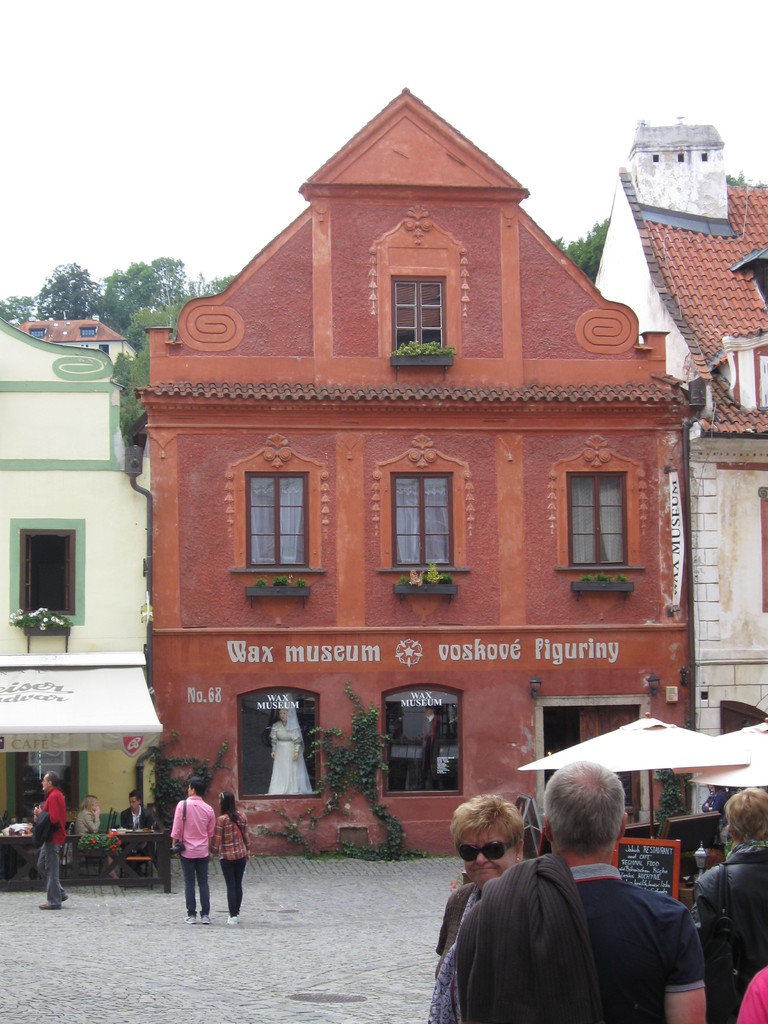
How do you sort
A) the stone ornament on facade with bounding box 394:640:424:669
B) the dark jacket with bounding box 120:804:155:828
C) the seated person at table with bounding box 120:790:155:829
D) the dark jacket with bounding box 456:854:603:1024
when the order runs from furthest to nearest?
1. the stone ornament on facade with bounding box 394:640:424:669
2. the dark jacket with bounding box 120:804:155:828
3. the seated person at table with bounding box 120:790:155:829
4. the dark jacket with bounding box 456:854:603:1024

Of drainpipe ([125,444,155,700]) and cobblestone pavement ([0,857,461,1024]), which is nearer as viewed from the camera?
cobblestone pavement ([0,857,461,1024])

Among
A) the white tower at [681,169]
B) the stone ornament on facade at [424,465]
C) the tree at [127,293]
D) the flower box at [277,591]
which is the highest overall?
the tree at [127,293]

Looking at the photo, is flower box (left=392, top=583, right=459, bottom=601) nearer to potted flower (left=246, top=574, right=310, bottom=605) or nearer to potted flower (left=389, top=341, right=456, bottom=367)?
potted flower (left=246, top=574, right=310, bottom=605)

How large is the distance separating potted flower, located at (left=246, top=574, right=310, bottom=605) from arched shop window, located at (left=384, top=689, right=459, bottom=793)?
2.30 meters

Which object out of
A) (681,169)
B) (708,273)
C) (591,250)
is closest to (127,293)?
(591,250)

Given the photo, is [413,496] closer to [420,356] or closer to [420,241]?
[420,356]

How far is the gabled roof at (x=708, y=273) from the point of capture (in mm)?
26125

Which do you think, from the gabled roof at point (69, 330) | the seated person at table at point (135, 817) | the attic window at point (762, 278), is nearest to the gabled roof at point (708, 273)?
the attic window at point (762, 278)

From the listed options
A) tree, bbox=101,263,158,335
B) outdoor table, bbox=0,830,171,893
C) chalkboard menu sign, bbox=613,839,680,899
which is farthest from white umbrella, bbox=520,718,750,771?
tree, bbox=101,263,158,335

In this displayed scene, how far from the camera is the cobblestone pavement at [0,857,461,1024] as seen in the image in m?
11.1

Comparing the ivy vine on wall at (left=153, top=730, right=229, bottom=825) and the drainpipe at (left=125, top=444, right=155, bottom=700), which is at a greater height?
the drainpipe at (left=125, top=444, right=155, bottom=700)

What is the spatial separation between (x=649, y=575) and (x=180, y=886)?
374 inches

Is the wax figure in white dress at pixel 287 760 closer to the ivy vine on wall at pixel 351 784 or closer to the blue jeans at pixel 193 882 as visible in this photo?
the ivy vine on wall at pixel 351 784

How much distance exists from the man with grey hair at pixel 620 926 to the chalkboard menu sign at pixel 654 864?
5.73m
